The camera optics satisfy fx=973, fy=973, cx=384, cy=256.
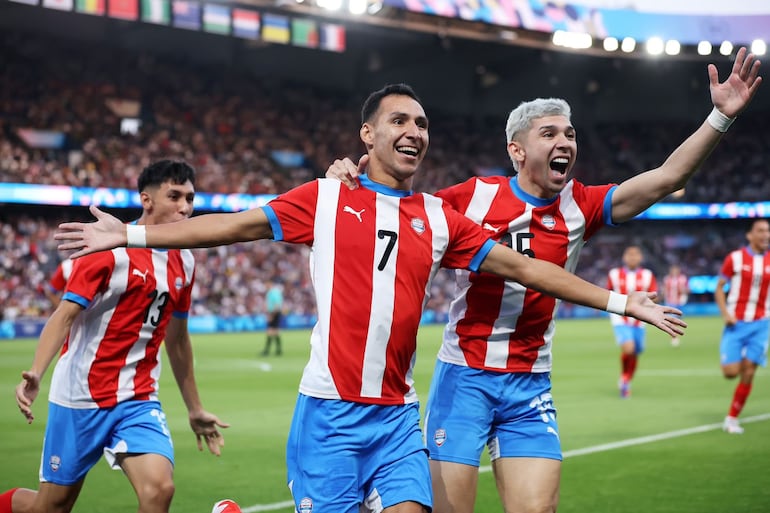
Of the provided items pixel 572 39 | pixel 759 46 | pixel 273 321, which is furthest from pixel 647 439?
pixel 759 46

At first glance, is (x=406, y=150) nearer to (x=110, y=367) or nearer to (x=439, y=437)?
(x=439, y=437)

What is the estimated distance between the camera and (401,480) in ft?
13.4

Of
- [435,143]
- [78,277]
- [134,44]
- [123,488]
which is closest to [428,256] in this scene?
[78,277]

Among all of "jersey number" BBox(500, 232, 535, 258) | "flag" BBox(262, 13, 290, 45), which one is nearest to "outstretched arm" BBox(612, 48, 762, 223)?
"jersey number" BBox(500, 232, 535, 258)

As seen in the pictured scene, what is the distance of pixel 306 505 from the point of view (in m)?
4.09

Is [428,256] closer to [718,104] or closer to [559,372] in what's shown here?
[718,104]

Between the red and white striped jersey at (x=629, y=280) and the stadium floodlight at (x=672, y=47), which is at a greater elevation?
the stadium floodlight at (x=672, y=47)

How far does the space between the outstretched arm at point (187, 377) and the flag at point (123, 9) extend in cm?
2988

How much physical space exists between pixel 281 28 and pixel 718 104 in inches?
1378

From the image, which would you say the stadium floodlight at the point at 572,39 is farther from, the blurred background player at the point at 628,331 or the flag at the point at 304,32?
the blurred background player at the point at 628,331

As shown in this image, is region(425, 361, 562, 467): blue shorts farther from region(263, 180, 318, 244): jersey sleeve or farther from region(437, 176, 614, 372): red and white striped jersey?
region(263, 180, 318, 244): jersey sleeve

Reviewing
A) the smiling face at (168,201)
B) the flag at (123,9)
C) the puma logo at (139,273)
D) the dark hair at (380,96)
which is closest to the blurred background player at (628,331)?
the smiling face at (168,201)

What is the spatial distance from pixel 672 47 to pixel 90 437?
45.7 meters

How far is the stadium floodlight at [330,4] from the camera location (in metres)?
37.2
